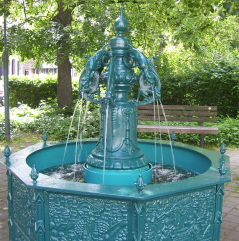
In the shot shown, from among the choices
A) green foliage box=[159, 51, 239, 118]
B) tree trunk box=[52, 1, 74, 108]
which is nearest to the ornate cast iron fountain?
tree trunk box=[52, 1, 74, 108]

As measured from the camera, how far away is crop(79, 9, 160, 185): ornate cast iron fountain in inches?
118

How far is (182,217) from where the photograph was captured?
245 centimetres

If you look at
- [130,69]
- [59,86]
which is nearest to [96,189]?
[130,69]

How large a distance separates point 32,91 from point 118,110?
11.5 meters

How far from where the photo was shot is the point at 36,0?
1027cm

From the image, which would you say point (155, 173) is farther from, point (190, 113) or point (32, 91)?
point (32, 91)

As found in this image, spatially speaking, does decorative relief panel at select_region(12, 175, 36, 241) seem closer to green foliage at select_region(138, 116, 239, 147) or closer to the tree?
green foliage at select_region(138, 116, 239, 147)

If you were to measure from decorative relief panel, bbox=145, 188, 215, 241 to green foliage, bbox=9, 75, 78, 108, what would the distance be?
38.1ft

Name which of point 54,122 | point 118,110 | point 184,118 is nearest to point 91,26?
point 54,122

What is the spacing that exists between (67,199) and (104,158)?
0.80 m

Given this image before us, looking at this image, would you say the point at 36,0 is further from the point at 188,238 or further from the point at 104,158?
the point at 188,238

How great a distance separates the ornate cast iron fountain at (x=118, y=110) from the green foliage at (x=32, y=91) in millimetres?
10765

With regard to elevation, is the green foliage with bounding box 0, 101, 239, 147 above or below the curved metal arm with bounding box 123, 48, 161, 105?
below

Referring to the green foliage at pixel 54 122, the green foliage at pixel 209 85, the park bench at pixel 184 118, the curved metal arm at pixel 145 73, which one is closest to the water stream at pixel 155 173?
the curved metal arm at pixel 145 73
